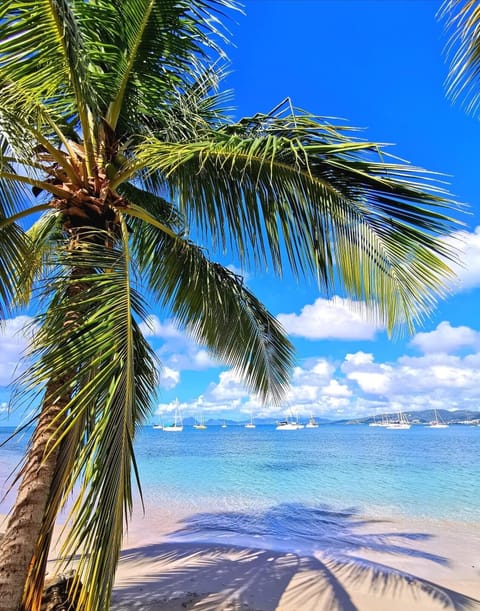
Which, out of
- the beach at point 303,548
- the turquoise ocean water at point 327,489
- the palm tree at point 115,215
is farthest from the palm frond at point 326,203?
the turquoise ocean water at point 327,489

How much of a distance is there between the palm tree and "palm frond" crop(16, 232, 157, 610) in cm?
1

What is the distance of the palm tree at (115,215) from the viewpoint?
96.2 inches

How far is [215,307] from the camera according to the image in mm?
5000

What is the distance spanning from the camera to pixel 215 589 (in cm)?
523

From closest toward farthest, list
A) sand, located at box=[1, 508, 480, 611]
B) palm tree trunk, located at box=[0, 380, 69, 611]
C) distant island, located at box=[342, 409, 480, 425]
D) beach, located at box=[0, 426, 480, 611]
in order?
1. palm tree trunk, located at box=[0, 380, 69, 611]
2. sand, located at box=[1, 508, 480, 611]
3. beach, located at box=[0, 426, 480, 611]
4. distant island, located at box=[342, 409, 480, 425]

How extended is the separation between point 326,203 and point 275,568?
18.7 ft

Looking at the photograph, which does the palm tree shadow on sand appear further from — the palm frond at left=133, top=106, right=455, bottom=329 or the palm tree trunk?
the palm frond at left=133, top=106, right=455, bottom=329

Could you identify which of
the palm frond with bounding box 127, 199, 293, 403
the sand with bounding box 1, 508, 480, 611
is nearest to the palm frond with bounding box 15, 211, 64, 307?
the palm frond with bounding box 127, 199, 293, 403

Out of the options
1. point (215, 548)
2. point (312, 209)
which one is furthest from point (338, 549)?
point (312, 209)

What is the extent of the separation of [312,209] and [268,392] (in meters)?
3.33

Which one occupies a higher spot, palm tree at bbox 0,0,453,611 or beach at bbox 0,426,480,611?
palm tree at bbox 0,0,453,611

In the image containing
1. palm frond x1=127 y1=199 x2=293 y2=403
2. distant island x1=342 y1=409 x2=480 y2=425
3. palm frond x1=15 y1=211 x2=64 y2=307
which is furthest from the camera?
distant island x1=342 y1=409 x2=480 y2=425

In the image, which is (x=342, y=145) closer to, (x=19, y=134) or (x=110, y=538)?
(x=19, y=134)

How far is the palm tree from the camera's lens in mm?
2443
